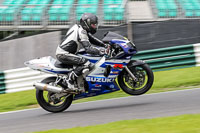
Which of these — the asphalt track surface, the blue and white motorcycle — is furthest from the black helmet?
the asphalt track surface

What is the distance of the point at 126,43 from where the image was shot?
6547 mm

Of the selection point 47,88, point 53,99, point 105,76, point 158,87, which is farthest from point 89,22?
point 158,87

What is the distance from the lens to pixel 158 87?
8609 mm

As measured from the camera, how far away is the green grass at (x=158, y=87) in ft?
27.2

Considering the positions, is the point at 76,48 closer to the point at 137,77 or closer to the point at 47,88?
the point at 47,88

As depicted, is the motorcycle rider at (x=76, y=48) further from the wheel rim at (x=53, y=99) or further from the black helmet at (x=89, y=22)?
the wheel rim at (x=53, y=99)

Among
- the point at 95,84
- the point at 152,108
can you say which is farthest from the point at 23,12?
the point at 152,108

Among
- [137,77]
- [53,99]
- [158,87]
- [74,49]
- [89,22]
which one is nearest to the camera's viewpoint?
[89,22]

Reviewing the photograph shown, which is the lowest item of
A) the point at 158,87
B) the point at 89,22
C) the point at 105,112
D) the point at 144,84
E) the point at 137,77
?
the point at 105,112

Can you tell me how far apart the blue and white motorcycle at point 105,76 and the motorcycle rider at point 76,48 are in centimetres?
11

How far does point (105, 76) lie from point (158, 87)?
93.0 inches

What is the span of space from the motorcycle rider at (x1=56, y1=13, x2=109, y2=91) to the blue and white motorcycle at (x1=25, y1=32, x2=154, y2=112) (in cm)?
11

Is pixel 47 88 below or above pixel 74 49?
below

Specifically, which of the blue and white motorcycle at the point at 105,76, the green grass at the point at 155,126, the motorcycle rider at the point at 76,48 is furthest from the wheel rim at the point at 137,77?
the green grass at the point at 155,126
